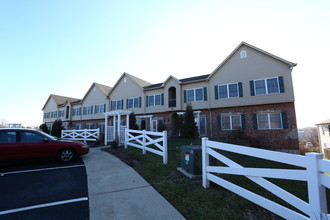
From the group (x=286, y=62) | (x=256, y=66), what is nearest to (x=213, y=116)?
(x=256, y=66)

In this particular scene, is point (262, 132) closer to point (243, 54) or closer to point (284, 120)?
point (284, 120)

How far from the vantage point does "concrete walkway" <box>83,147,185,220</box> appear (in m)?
2.73

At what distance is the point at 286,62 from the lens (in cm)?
1316

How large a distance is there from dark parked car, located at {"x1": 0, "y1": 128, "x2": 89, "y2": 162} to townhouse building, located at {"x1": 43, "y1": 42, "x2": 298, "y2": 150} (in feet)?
16.5

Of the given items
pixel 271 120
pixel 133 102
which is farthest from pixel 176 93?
pixel 271 120

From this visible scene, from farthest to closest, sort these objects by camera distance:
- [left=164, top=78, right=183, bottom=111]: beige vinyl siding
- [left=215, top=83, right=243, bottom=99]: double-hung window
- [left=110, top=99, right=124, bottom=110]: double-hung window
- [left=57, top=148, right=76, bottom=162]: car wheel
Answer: [left=110, top=99, right=124, bottom=110]: double-hung window → [left=164, top=78, right=183, bottom=111]: beige vinyl siding → [left=215, top=83, right=243, bottom=99]: double-hung window → [left=57, top=148, right=76, bottom=162]: car wheel

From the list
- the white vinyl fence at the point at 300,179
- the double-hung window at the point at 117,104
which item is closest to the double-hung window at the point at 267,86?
the white vinyl fence at the point at 300,179

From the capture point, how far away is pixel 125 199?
10.8 ft

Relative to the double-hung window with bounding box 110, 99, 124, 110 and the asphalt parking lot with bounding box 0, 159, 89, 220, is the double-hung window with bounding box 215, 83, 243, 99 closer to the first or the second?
the double-hung window with bounding box 110, 99, 124, 110

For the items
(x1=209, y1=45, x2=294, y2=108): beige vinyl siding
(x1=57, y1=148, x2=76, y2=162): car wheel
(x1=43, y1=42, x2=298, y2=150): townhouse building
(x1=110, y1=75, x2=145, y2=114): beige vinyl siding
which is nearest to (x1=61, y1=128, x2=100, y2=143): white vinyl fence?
(x1=43, y1=42, x2=298, y2=150): townhouse building

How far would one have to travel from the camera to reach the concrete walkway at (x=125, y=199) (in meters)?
2.73

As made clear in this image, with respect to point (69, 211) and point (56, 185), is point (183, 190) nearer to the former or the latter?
point (69, 211)

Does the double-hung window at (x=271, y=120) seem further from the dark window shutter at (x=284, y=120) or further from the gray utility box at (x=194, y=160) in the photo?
the gray utility box at (x=194, y=160)

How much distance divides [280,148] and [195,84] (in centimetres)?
1007
